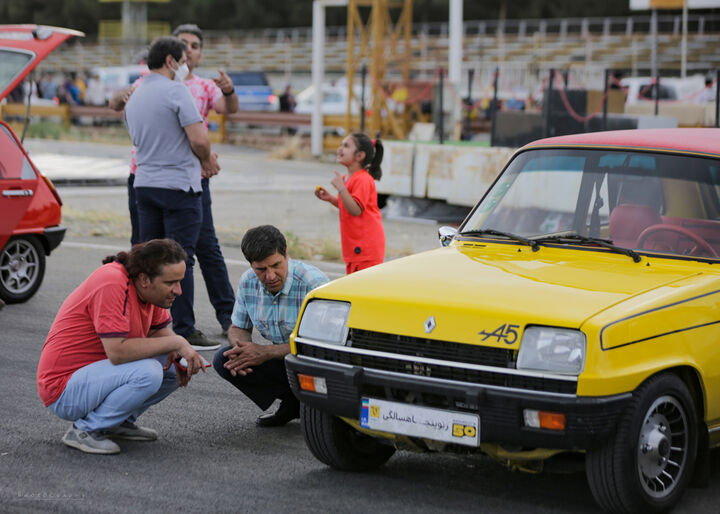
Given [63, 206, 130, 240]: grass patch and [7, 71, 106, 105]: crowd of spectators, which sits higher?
[7, 71, 106, 105]: crowd of spectators

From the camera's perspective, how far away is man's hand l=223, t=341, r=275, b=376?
18.0 ft

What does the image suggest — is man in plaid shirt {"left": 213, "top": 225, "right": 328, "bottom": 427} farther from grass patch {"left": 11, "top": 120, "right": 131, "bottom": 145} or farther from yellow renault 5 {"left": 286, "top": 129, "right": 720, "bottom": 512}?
grass patch {"left": 11, "top": 120, "right": 131, "bottom": 145}

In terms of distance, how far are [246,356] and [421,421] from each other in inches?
54.2

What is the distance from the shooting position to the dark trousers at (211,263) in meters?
7.98

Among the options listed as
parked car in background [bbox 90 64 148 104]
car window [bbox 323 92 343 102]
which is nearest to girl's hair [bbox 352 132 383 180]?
car window [bbox 323 92 343 102]

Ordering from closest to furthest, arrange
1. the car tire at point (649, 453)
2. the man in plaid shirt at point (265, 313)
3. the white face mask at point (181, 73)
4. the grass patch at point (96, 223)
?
1. the car tire at point (649, 453)
2. the man in plaid shirt at point (265, 313)
3. the white face mask at point (181, 73)
4. the grass patch at point (96, 223)

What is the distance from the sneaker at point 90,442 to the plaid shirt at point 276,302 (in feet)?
2.79

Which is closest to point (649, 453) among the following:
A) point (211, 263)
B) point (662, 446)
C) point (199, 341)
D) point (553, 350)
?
point (662, 446)

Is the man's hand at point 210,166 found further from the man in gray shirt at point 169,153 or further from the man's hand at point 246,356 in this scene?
the man's hand at point 246,356

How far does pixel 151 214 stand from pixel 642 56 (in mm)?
49220

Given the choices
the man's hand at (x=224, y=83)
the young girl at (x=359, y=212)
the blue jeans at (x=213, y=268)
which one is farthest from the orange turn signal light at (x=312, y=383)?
the man's hand at (x=224, y=83)

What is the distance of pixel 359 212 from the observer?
7.26 metres

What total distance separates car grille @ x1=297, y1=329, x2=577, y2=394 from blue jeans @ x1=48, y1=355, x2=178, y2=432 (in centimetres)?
96

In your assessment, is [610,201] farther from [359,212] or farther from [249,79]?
[249,79]
